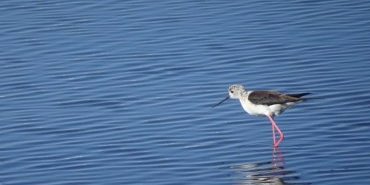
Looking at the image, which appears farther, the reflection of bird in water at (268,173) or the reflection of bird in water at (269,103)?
the reflection of bird in water at (269,103)

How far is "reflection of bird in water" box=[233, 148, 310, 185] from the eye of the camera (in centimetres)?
1188

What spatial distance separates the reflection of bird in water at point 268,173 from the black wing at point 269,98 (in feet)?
4.08

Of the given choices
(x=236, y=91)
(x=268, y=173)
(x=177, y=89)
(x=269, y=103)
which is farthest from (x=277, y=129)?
(x=177, y=89)

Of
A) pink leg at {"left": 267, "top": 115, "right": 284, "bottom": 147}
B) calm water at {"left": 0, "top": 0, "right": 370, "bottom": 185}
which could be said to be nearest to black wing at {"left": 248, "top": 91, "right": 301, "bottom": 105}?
pink leg at {"left": 267, "top": 115, "right": 284, "bottom": 147}

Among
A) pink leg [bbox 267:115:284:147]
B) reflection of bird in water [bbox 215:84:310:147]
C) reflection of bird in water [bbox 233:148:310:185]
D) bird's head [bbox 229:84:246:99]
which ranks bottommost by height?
reflection of bird in water [bbox 233:148:310:185]

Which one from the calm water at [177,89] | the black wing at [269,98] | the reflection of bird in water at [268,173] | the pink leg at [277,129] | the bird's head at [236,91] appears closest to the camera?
the reflection of bird in water at [268,173]

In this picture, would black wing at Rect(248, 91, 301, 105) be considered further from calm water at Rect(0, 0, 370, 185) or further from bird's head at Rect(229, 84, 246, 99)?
calm water at Rect(0, 0, 370, 185)

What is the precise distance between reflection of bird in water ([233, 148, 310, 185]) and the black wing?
4.08ft

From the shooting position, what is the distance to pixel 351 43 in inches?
686

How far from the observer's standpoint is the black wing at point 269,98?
549 inches

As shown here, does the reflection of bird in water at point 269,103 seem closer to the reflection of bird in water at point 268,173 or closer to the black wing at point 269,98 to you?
the black wing at point 269,98

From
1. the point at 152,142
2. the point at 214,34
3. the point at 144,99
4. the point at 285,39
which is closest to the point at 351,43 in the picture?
the point at 285,39

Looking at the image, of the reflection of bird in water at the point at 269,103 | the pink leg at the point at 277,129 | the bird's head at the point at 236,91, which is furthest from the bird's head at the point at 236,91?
the pink leg at the point at 277,129

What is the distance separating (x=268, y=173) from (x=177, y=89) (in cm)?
395
